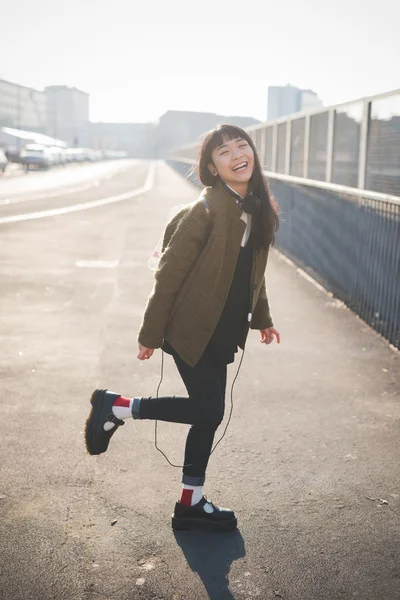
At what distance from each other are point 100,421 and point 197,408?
0.49 m

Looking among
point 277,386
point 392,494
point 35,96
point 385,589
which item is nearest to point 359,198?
point 277,386

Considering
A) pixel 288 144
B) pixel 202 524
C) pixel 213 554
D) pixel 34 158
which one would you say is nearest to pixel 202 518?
pixel 202 524

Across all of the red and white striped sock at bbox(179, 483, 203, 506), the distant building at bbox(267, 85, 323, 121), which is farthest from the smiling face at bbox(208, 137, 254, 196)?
the distant building at bbox(267, 85, 323, 121)

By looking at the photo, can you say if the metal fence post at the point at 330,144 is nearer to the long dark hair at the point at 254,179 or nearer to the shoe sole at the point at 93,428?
the long dark hair at the point at 254,179

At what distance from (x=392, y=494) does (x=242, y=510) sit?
0.77 meters

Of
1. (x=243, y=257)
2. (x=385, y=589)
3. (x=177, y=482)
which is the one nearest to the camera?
(x=385, y=589)

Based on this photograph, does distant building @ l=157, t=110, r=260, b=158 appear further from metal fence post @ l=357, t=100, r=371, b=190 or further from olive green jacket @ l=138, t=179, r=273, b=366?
olive green jacket @ l=138, t=179, r=273, b=366

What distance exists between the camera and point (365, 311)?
8203 mm

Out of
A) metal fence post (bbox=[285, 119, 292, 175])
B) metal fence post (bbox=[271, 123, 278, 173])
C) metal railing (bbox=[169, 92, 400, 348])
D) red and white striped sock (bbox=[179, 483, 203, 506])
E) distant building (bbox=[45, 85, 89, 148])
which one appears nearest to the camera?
red and white striped sock (bbox=[179, 483, 203, 506])

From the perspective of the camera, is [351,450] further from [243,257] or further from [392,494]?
[243,257]

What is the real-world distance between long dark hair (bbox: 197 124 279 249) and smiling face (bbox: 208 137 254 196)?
0.09ft

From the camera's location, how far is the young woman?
3.37 metres

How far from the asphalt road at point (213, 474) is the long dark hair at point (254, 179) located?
129 centimetres

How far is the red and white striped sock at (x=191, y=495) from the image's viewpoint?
3593 mm
